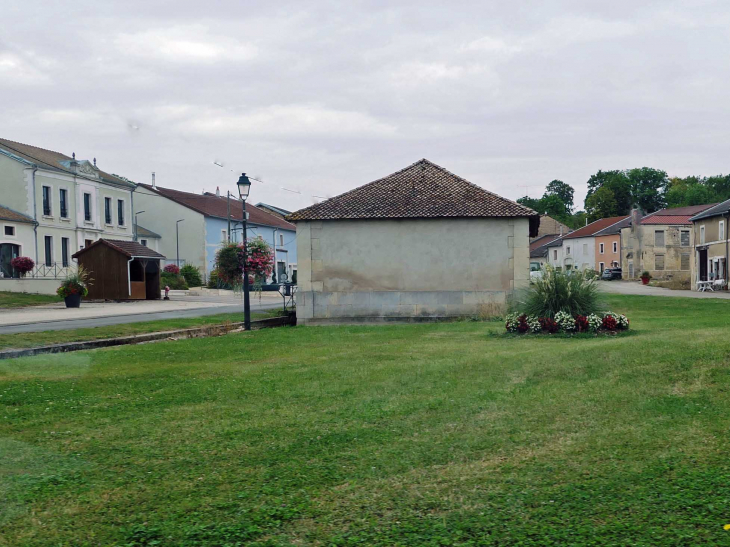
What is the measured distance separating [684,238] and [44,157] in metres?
57.6

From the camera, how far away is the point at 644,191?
99125 millimetres

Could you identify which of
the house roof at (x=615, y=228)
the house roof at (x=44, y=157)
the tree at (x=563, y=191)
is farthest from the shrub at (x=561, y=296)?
the tree at (x=563, y=191)

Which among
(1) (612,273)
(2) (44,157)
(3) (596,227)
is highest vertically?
(2) (44,157)

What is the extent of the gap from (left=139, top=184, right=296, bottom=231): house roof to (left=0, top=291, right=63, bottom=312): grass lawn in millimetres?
21562

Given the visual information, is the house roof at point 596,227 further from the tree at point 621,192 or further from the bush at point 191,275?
the bush at point 191,275

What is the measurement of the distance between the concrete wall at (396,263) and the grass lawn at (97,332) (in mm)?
2597

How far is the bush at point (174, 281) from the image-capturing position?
48581 mm

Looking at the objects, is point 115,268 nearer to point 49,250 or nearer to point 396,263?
point 49,250

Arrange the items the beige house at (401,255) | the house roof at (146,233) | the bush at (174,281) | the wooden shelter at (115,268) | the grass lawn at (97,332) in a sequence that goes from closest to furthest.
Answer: the grass lawn at (97,332) → the beige house at (401,255) → the wooden shelter at (115,268) → the bush at (174,281) → the house roof at (146,233)

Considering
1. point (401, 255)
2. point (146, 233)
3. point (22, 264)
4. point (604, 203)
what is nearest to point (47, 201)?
point (22, 264)

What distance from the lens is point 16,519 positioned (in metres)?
3.87

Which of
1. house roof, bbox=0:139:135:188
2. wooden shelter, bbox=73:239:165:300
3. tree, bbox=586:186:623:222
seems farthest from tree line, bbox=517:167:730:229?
wooden shelter, bbox=73:239:165:300

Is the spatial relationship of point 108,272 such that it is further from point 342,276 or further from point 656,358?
point 656,358

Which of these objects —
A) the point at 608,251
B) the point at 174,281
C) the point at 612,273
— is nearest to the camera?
the point at 174,281
